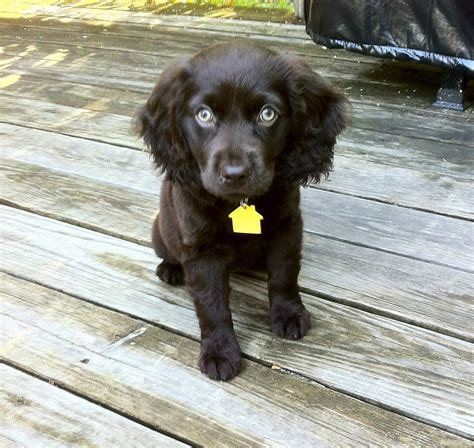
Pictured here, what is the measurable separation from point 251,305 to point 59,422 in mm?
723

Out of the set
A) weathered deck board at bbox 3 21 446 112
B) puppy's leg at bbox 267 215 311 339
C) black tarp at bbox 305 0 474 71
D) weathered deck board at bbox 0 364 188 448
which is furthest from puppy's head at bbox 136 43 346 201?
weathered deck board at bbox 3 21 446 112

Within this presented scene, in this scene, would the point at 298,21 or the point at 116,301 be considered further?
the point at 298,21

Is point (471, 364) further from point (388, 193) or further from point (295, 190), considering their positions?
point (388, 193)

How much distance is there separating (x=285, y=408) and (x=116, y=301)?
73cm

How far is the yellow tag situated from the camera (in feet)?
5.79

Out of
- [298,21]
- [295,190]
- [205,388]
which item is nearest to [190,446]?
[205,388]

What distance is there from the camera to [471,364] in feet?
5.90

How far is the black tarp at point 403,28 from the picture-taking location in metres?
3.29

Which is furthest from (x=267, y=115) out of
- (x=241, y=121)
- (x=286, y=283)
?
(x=286, y=283)

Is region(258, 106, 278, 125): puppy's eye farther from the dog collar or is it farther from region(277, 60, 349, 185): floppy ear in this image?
the dog collar

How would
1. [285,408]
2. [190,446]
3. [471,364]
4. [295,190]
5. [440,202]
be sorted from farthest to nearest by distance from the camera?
[440,202] < [295,190] < [471,364] < [285,408] < [190,446]

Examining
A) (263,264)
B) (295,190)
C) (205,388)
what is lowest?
(205,388)

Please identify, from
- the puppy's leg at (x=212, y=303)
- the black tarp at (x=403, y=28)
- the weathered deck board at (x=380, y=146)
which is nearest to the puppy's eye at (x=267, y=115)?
the puppy's leg at (x=212, y=303)

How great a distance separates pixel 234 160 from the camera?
5.33 ft
